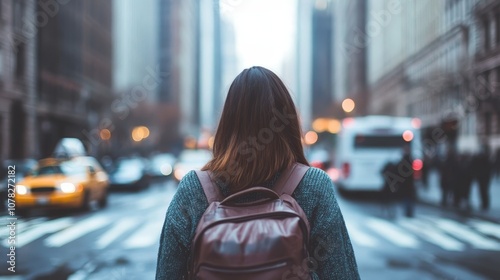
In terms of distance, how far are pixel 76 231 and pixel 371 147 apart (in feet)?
40.5

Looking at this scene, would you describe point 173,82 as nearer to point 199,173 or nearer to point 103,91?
point 103,91

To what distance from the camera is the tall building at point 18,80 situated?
3438cm

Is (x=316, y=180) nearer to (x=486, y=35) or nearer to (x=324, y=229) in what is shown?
(x=324, y=229)

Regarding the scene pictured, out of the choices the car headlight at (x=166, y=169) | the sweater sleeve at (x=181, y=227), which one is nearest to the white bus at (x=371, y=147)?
the sweater sleeve at (x=181, y=227)

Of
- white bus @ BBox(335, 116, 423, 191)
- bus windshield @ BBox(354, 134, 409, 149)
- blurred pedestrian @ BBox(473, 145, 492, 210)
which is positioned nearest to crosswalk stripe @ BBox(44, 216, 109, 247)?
white bus @ BBox(335, 116, 423, 191)

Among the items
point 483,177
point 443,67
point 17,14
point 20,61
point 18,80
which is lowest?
point 483,177

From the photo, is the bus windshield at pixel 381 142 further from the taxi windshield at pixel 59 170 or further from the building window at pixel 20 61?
the building window at pixel 20 61

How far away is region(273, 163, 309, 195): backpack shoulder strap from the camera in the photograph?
212cm

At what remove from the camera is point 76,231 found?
13.3 meters

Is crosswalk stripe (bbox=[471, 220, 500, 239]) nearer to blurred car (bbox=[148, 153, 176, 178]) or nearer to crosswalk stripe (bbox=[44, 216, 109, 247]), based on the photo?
crosswalk stripe (bbox=[44, 216, 109, 247])

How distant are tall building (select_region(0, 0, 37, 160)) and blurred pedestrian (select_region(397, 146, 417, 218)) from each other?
25.2 meters

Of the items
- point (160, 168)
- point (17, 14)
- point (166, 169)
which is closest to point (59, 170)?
point (17, 14)

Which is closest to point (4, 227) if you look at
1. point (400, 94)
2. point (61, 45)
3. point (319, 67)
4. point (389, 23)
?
point (61, 45)

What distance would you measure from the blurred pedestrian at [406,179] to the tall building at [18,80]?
25.2 m
